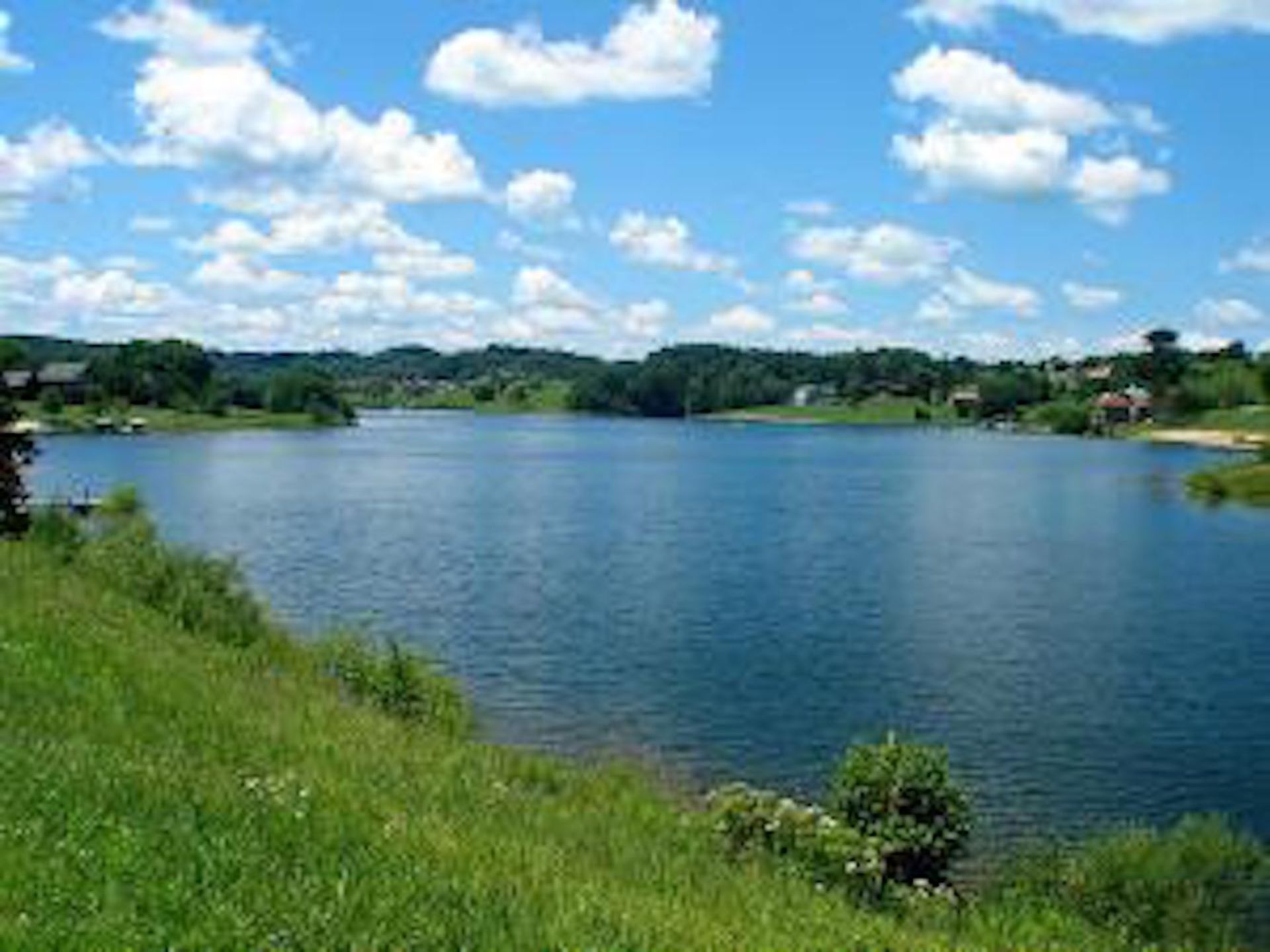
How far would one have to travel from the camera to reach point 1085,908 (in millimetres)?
30875

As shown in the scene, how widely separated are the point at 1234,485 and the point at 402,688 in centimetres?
14003

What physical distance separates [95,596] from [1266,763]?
34868 millimetres

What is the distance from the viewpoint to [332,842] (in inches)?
696

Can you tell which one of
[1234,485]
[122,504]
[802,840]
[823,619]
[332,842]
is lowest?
[823,619]

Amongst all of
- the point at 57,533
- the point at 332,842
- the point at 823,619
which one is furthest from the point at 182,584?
the point at 332,842

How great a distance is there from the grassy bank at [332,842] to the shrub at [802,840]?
1.90 ft

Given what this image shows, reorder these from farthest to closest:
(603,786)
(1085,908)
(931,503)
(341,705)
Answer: (931,503) < (341,705) < (603,786) < (1085,908)

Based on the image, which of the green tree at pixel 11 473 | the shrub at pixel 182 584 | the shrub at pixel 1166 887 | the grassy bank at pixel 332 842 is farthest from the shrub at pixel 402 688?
the green tree at pixel 11 473

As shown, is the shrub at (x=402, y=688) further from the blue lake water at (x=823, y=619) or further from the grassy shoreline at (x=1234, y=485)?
the grassy shoreline at (x=1234, y=485)

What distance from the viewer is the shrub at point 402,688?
148ft

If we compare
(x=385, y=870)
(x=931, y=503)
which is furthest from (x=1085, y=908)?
(x=931, y=503)

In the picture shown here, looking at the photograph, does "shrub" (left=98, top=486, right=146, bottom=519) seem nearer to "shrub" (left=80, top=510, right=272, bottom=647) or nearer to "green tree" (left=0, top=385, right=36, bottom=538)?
"green tree" (left=0, top=385, right=36, bottom=538)

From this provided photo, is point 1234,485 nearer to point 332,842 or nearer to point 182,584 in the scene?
point 182,584

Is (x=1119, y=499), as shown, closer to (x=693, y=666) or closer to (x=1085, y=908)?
(x=693, y=666)
